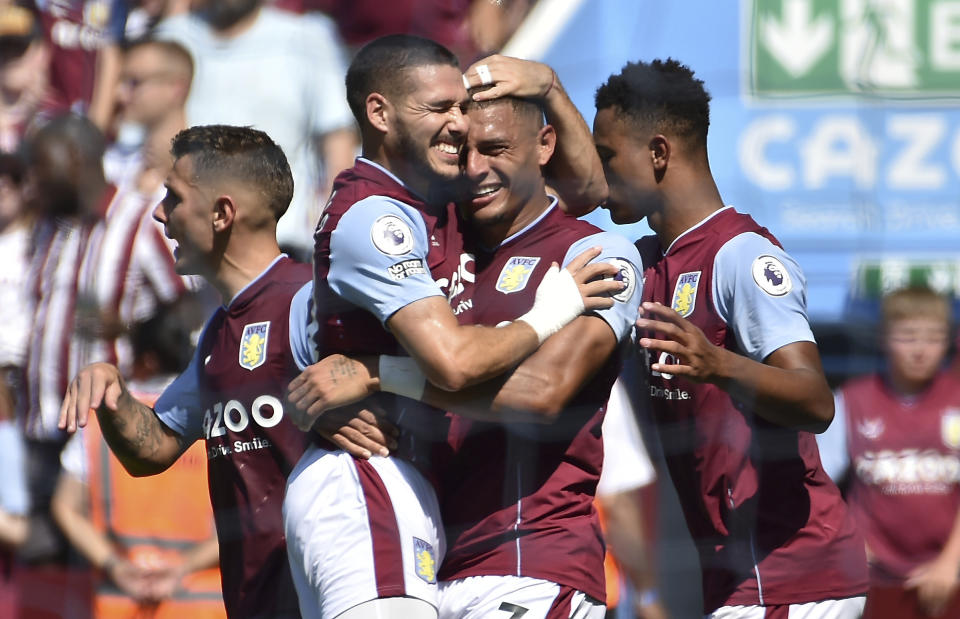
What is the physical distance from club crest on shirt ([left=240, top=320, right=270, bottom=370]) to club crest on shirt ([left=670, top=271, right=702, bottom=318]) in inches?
33.3

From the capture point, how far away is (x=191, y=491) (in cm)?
355

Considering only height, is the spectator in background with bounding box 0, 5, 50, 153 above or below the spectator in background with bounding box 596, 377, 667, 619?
above

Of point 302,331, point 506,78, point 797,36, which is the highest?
point 797,36

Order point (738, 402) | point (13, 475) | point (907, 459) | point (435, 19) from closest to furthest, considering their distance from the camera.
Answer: point (738, 402), point (907, 459), point (13, 475), point (435, 19)

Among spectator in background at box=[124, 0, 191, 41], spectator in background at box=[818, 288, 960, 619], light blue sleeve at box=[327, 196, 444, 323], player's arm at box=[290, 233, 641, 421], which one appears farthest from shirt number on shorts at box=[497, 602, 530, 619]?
spectator in background at box=[124, 0, 191, 41]

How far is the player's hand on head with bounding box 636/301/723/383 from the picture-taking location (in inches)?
91.7

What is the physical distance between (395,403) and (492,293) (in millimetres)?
306

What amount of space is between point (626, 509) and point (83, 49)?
2498 millimetres

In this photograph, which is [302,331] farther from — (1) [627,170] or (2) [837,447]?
(2) [837,447]

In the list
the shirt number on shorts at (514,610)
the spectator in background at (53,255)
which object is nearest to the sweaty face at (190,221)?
the shirt number on shorts at (514,610)

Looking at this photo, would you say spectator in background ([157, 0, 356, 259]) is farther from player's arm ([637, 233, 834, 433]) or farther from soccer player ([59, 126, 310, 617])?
Answer: player's arm ([637, 233, 834, 433])

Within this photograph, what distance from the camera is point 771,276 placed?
251cm

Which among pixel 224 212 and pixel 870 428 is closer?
pixel 224 212

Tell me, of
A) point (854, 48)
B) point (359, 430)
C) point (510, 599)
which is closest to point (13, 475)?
point (359, 430)
